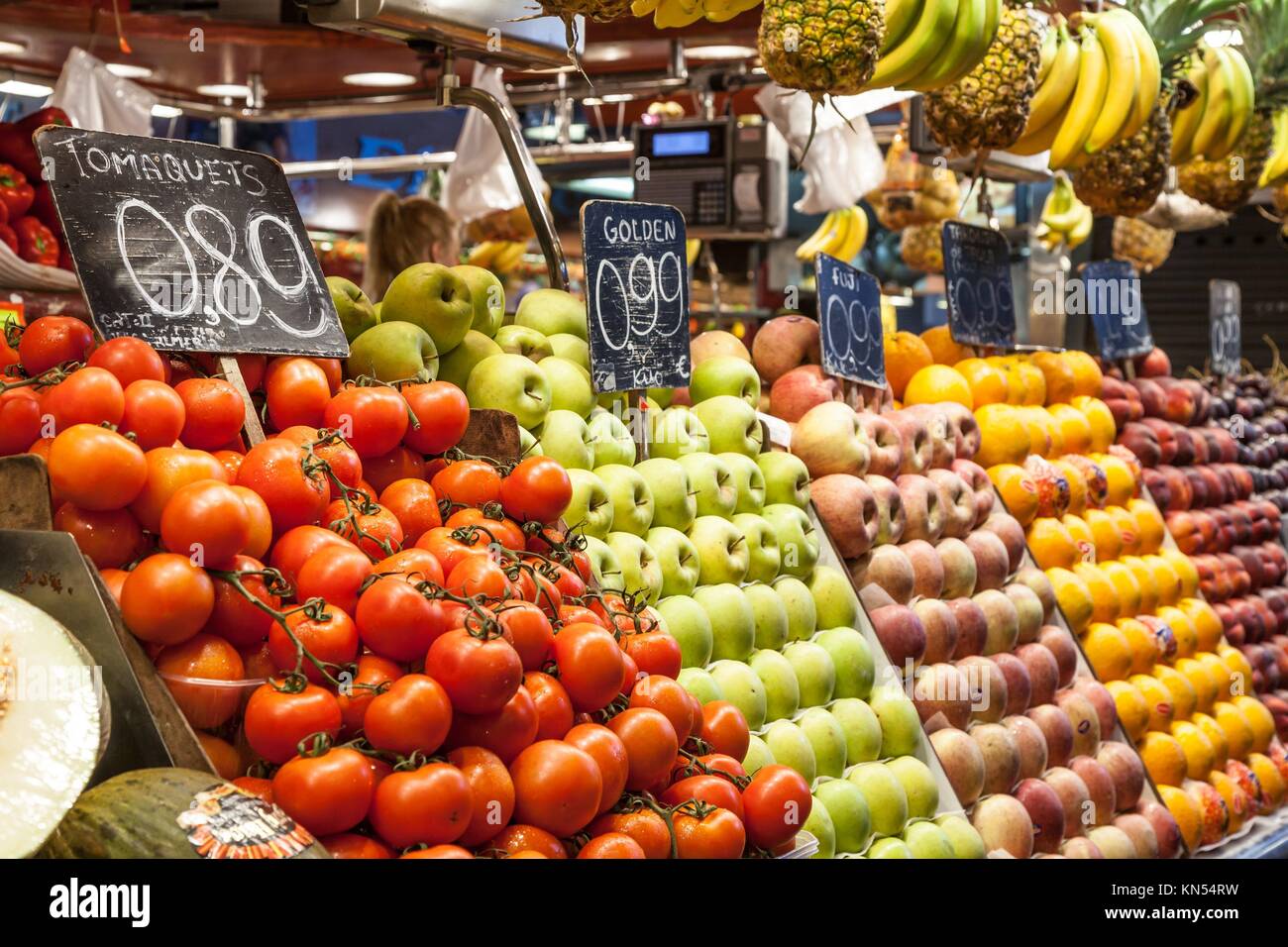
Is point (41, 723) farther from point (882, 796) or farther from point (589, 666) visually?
point (882, 796)

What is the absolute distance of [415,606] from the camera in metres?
1.78

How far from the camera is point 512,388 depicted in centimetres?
271

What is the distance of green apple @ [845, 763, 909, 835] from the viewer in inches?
112

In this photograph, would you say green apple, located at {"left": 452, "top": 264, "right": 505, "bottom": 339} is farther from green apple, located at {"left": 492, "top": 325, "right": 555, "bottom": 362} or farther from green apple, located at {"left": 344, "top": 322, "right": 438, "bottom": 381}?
green apple, located at {"left": 344, "top": 322, "right": 438, "bottom": 381}

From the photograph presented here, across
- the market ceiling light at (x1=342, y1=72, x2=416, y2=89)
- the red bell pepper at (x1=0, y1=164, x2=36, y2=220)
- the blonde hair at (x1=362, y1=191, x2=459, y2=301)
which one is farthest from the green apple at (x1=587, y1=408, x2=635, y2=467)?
the market ceiling light at (x1=342, y1=72, x2=416, y2=89)

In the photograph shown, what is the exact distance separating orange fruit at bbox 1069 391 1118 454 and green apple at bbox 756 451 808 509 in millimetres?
1727

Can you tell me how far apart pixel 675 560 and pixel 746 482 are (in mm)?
420

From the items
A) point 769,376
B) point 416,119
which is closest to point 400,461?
point 769,376

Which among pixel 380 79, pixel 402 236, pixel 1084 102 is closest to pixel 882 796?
pixel 1084 102

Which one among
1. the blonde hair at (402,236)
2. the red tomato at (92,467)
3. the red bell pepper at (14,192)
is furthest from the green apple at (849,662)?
the blonde hair at (402,236)

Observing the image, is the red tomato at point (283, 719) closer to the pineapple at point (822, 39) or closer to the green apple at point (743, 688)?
the green apple at point (743, 688)

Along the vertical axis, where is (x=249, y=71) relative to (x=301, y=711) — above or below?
above

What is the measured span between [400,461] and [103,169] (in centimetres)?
66
